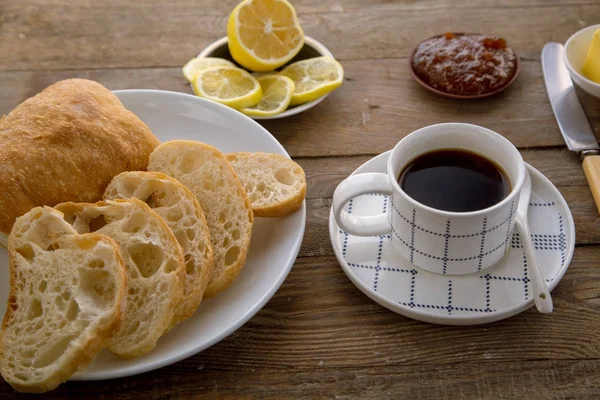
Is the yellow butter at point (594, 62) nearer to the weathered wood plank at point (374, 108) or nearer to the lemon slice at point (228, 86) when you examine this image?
the weathered wood plank at point (374, 108)

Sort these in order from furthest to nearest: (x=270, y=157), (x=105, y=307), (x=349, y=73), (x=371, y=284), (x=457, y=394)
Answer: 1. (x=349, y=73)
2. (x=270, y=157)
3. (x=371, y=284)
4. (x=457, y=394)
5. (x=105, y=307)

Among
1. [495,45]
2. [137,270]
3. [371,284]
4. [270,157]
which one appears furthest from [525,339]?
[495,45]

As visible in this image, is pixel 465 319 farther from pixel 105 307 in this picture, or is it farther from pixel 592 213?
pixel 105 307

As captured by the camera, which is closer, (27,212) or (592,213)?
(27,212)

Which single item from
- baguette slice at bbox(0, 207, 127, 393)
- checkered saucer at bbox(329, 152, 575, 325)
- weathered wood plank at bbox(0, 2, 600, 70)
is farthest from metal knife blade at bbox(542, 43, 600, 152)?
baguette slice at bbox(0, 207, 127, 393)

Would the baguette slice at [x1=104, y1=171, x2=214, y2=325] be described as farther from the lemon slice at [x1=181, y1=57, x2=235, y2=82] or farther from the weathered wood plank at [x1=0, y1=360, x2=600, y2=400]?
the lemon slice at [x1=181, y1=57, x2=235, y2=82]

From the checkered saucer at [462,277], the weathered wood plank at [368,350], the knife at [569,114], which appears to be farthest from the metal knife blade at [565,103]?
the weathered wood plank at [368,350]
